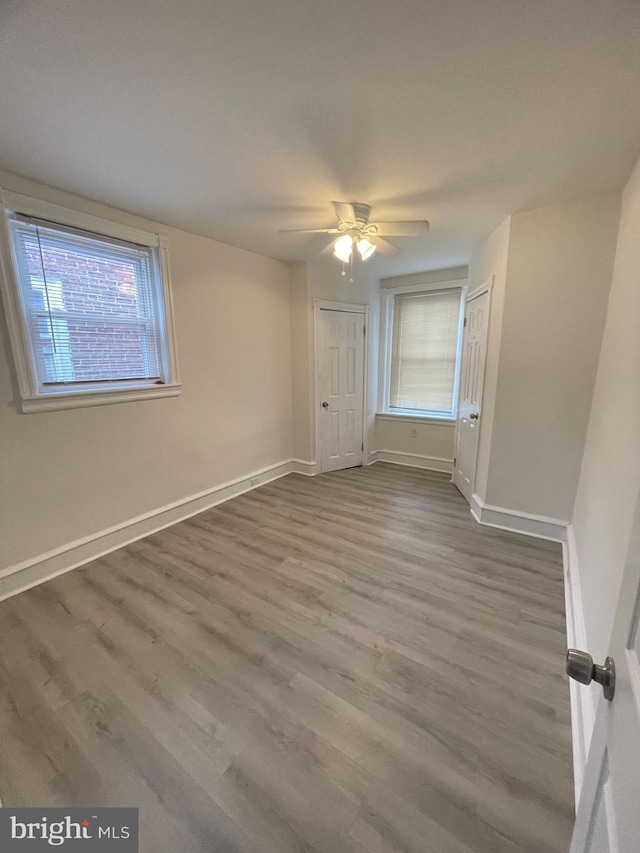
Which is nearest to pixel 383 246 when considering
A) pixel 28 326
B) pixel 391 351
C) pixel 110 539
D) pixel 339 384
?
pixel 339 384

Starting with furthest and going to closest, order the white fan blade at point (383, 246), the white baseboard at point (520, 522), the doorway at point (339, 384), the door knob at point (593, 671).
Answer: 1. the doorway at point (339, 384)
2. the white baseboard at point (520, 522)
3. the white fan blade at point (383, 246)
4. the door knob at point (593, 671)

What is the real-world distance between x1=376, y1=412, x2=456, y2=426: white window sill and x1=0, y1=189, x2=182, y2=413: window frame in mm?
2806

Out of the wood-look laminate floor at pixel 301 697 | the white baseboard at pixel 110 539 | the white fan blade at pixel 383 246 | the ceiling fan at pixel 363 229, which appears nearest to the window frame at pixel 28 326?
the white baseboard at pixel 110 539

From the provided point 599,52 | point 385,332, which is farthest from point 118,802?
point 385,332

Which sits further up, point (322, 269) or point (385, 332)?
point (322, 269)

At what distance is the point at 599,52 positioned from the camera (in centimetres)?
115

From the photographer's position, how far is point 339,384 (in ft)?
14.0

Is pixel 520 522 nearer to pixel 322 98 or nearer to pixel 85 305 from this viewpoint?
pixel 322 98

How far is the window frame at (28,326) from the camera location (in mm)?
1986

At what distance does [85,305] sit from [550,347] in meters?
3.39

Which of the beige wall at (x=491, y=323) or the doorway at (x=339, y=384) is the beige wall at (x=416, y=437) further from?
the beige wall at (x=491, y=323)

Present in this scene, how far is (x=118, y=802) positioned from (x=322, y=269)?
166 inches

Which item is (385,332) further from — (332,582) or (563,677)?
(563,677)

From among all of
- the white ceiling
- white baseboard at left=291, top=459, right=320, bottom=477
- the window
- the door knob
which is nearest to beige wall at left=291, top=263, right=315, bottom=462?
white baseboard at left=291, top=459, right=320, bottom=477
